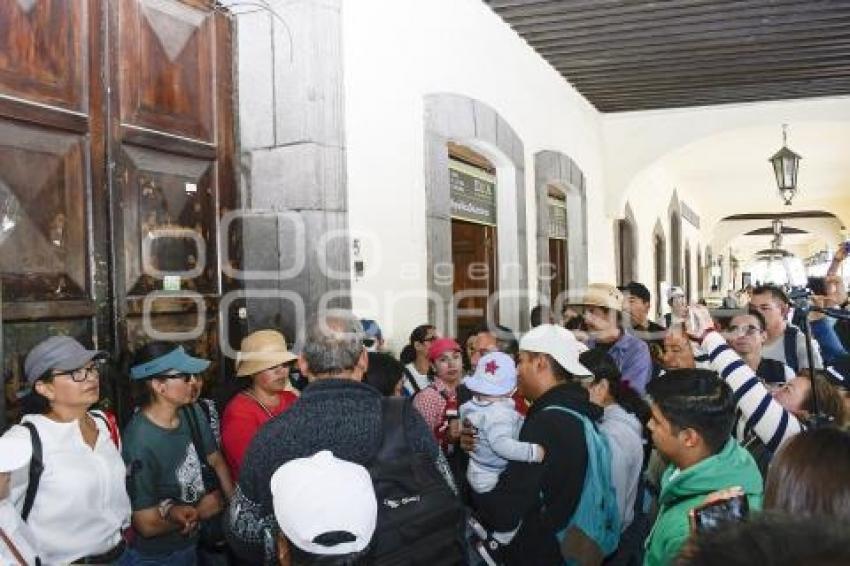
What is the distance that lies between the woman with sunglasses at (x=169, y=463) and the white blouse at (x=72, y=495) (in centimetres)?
13

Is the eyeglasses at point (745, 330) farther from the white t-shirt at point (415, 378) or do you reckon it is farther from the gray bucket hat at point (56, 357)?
the gray bucket hat at point (56, 357)

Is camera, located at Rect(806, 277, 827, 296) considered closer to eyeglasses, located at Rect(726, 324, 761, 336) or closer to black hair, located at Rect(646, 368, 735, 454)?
eyeglasses, located at Rect(726, 324, 761, 336)

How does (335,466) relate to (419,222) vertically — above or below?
below

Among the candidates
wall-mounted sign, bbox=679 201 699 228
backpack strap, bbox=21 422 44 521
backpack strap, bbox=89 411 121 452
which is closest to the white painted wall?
backpack strap, bbox=89 411 121 452

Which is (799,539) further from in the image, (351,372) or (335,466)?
(351,372)

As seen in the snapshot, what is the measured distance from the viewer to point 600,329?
15.3 feet

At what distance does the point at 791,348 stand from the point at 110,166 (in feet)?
11.6

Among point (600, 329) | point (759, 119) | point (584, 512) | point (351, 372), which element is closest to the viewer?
point (351, 372)

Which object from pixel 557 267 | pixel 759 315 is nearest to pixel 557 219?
pixel 557 267

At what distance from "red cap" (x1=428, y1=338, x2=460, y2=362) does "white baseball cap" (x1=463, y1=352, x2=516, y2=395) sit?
34.5 inches

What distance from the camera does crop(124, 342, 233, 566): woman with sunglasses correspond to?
2723 millimetres

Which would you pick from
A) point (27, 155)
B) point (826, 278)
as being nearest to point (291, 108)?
point (27, 155)

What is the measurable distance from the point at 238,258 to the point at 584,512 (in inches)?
84.4

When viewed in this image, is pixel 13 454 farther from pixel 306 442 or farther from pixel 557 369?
pixel 557 369
